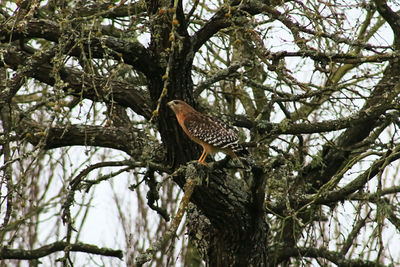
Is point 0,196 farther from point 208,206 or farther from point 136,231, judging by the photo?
point 136,231

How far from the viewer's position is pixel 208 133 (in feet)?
17.9

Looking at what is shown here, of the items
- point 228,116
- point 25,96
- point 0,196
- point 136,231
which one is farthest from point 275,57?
point 136,231

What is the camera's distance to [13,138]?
507 cm

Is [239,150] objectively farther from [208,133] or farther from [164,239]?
[164,239]

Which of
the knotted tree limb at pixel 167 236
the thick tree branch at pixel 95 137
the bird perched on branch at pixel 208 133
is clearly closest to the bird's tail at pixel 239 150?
the bird perched on branch at pixel 208 133

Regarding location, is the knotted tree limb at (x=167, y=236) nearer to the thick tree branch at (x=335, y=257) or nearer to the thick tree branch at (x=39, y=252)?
the thick tree branch at (x=39, y=252)

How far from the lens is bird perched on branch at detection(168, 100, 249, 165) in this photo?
5.02m

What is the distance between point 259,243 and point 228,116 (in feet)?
4.02

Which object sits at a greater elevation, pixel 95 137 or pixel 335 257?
pixel 95 137

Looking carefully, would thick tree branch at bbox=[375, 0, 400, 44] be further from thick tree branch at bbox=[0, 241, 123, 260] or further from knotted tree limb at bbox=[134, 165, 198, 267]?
thick tree branch at bbox=[0, 241, 123, 260]

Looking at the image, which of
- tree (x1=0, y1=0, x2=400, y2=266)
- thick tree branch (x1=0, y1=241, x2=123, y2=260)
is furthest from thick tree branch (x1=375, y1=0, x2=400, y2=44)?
thick tree branch (x1=0, y1=241, x2=123, y2=260)

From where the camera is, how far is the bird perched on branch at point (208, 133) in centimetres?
502

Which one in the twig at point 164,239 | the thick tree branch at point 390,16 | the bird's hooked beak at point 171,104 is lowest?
the twig at point 164,239

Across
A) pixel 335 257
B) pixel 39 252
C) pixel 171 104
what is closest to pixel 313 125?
pixel 171 104
